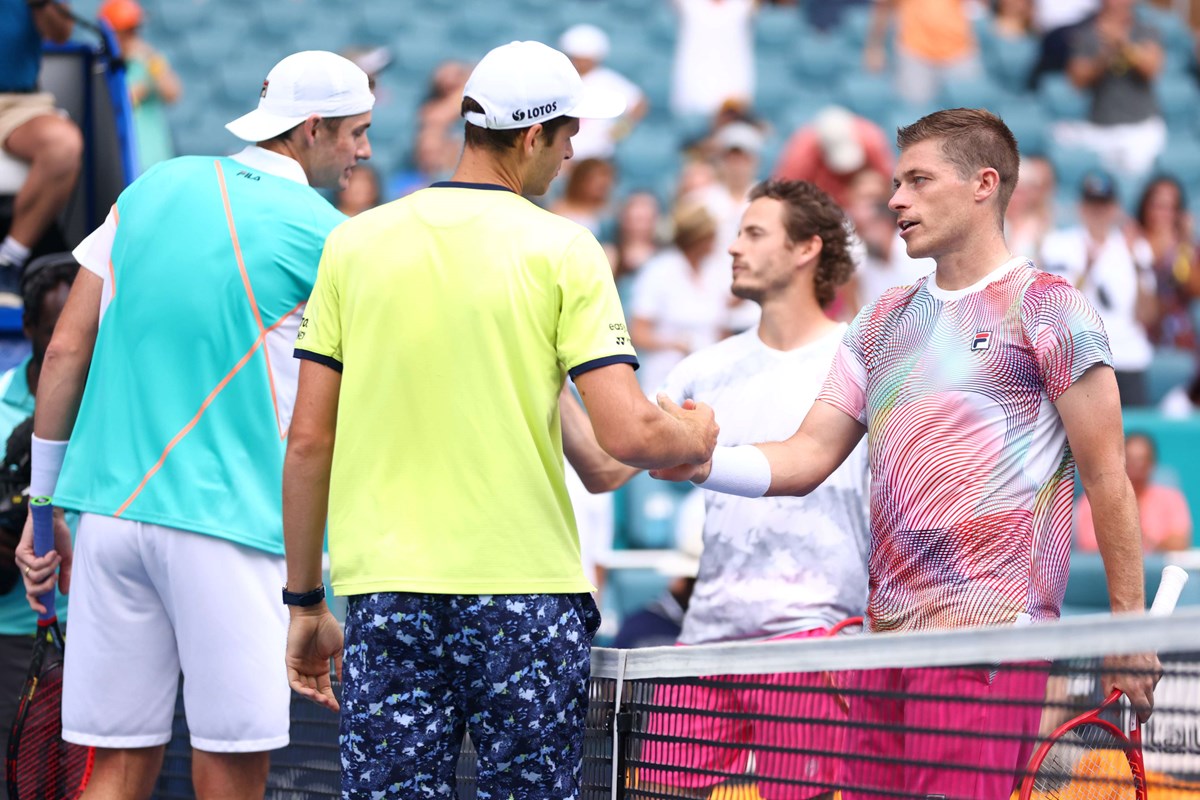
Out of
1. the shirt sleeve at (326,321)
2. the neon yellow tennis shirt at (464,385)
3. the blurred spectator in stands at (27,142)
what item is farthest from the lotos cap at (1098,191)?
the shirt sleeve at (326,321)

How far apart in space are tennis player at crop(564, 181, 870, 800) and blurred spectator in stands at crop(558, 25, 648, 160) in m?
4.78

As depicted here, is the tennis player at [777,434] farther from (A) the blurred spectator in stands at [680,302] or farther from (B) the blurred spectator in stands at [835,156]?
(B) the blurred spectator in stands at [835,156]

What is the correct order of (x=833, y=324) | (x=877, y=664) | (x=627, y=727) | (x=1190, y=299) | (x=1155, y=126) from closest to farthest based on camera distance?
(x=877, y=664) → (x=627, y=727) → (x=833, y=324) → (x=1190, y=299) → (x=1155, y=126)

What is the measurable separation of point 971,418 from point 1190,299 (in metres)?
8.13

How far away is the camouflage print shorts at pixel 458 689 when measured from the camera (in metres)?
2.60

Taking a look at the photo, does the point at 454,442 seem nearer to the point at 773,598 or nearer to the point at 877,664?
the point at 877,664

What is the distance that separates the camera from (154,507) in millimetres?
3174

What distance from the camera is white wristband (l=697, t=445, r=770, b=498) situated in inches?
123

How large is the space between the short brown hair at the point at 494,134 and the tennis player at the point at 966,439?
0.73 m

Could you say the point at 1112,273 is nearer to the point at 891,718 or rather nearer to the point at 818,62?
the point at 818,62

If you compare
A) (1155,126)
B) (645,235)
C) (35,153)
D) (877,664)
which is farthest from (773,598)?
(1155,126)

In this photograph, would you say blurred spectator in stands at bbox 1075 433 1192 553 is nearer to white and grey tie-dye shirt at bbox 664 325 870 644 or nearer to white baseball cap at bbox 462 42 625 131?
white and grey tie-dye shirt at bbox 664 325 870 644

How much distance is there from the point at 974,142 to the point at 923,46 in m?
9.19

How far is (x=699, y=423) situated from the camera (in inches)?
115
